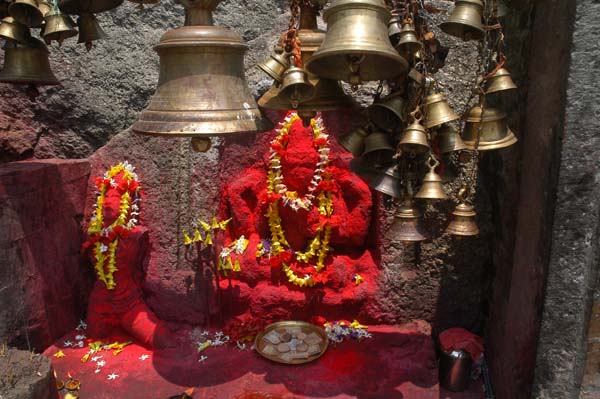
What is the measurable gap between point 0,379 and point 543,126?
4.11 m

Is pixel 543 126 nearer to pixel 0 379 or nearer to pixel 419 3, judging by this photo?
pixel 419 3

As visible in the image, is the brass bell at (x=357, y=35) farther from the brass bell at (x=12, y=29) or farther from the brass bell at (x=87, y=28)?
the brass bell at (x=12, y=29)

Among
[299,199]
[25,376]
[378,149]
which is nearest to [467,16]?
[378,149]

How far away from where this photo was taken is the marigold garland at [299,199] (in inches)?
194

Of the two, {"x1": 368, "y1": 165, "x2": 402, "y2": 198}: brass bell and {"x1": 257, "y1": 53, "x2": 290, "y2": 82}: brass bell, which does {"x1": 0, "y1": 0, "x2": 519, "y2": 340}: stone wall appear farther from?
{"x1": 257, "y1": 53, "x2": 290, "y2": 82}: brass bell

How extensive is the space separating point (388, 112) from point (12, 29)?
2529mm

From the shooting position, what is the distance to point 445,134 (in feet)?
9.30

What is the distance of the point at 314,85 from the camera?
2.75m

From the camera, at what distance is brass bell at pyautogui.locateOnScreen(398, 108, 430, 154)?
2609mm

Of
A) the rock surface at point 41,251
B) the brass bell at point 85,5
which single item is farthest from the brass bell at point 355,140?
the rock surface at point 41,251

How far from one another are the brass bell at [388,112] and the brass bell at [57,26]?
203 cm

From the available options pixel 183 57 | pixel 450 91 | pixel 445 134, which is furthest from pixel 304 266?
pixel 183 57

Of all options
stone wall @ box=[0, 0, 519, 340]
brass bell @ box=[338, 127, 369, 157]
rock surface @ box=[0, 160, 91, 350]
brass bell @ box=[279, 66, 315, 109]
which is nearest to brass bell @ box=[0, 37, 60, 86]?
rock surface @ box=[0, 160, 91, 350]

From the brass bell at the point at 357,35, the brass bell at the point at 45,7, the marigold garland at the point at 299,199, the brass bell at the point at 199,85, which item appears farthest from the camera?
the marigold garland at the point at 299,199
